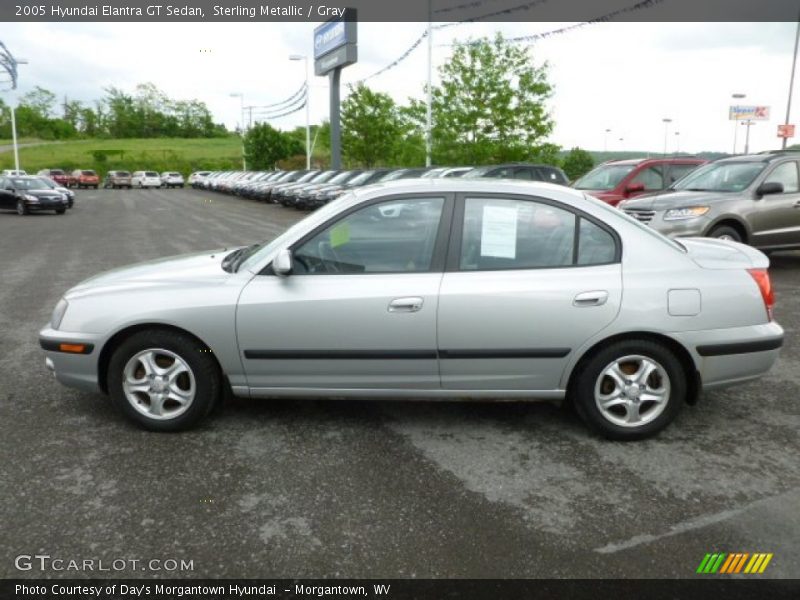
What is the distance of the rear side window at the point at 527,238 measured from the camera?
151 inches

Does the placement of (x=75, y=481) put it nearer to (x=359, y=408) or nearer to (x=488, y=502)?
(x=359, y=408)

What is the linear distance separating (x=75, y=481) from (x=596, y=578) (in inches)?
102

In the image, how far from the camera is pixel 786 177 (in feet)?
32.3

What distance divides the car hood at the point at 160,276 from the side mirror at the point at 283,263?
38cm

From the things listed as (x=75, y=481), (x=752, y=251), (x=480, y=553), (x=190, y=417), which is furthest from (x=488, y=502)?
(x=752, y=251)

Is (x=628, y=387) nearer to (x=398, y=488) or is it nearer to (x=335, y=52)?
(x=398, y=488)

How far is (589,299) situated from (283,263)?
1.73m

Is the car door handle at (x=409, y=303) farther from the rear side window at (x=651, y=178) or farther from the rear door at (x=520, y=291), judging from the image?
the rear side window at (x=651, y=178)

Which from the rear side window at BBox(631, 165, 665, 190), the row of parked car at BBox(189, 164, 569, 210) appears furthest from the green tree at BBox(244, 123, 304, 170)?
the rear side window at BBox(631, 165, 665, 190)

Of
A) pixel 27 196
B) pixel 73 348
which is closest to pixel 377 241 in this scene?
pixel 73 348

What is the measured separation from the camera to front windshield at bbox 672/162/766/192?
991 cm

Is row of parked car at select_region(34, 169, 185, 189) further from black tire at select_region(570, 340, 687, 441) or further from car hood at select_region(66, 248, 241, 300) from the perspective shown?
black tire at select_region(570, 340, 687, 441)

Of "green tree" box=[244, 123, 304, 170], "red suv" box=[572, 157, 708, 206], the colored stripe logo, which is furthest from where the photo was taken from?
"green tree" box=[244, 123, 304, 170]

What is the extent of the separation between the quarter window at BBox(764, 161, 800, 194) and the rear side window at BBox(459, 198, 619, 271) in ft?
24.3
